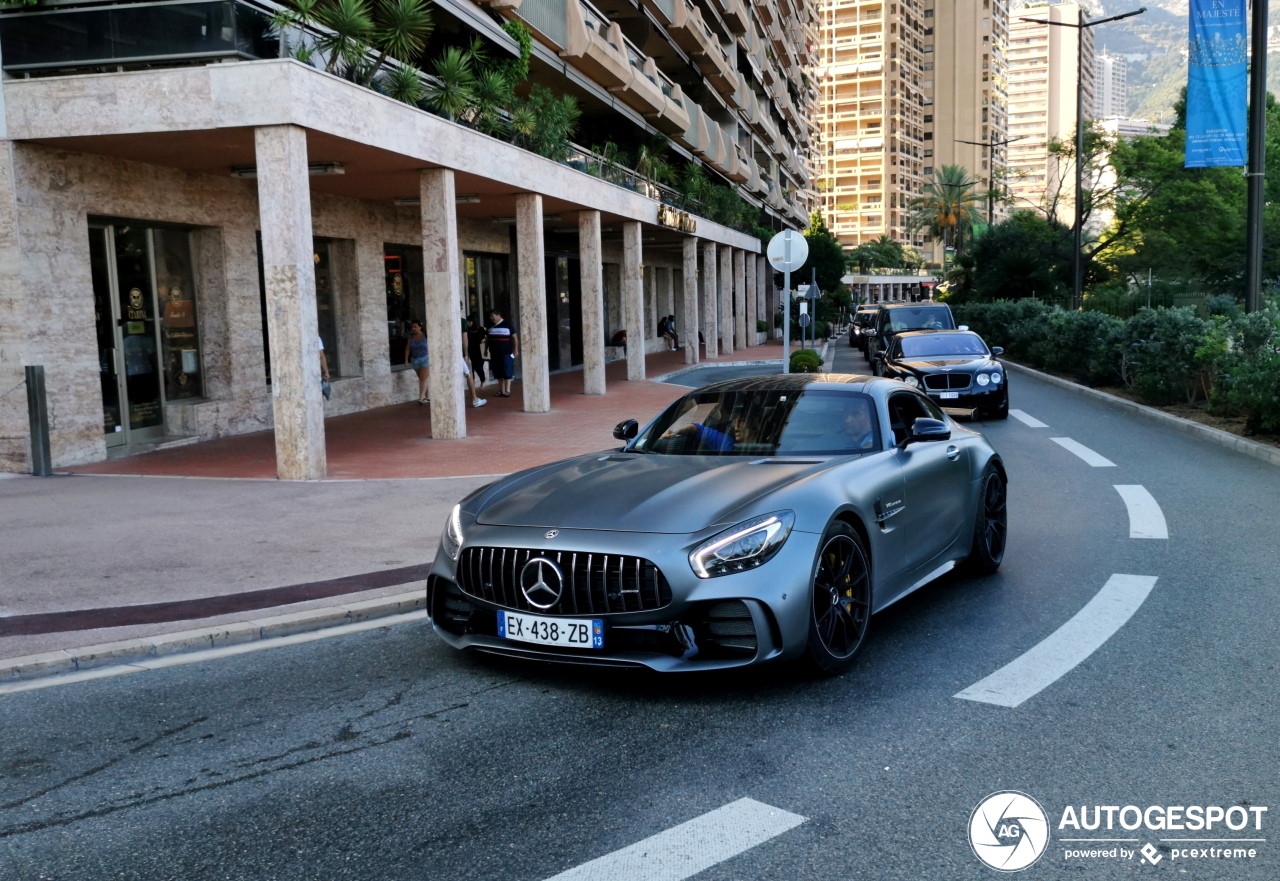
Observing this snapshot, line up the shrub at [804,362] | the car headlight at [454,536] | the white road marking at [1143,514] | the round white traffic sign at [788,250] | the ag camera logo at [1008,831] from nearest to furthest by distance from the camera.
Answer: the ag camera logo at [1008,831]
the car headlight at [454,536]
the white road marking at [1143,514]
the round white traffic sign at [788,250]
the shrub at [804,362]

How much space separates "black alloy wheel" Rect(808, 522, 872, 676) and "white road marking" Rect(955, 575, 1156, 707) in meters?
0.57

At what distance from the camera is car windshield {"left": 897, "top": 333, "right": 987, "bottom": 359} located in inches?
731

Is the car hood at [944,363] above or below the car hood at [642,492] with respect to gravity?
below

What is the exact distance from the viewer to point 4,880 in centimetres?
339

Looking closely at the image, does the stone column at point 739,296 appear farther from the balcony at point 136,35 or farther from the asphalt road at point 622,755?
the asphalt road at point 622,755

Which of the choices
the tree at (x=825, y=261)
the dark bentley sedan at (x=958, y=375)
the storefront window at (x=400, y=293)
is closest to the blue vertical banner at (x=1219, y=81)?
the dark bentley sedan at (x=958, y=375)

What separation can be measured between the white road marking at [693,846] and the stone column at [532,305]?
16.0m

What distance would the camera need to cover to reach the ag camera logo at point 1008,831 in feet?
11.3

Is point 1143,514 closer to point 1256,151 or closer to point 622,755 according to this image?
point 622,755

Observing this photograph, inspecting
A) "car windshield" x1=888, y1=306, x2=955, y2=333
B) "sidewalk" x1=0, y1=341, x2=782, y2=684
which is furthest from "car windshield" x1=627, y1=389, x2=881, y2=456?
"car windshield" x1=888, y1=306, x2=955, y2=333

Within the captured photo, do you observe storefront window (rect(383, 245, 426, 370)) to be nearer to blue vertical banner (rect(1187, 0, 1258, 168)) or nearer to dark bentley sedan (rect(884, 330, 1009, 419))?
dark bentley sedan (rect(884, 330, 1009, 419))

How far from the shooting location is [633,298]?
86.9 feet

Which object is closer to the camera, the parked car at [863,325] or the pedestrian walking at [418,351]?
the pedestrian walking at [418,351]

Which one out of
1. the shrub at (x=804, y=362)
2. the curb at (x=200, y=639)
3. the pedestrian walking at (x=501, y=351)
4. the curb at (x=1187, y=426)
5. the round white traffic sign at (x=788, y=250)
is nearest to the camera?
the curb at (x=200, y=639)
